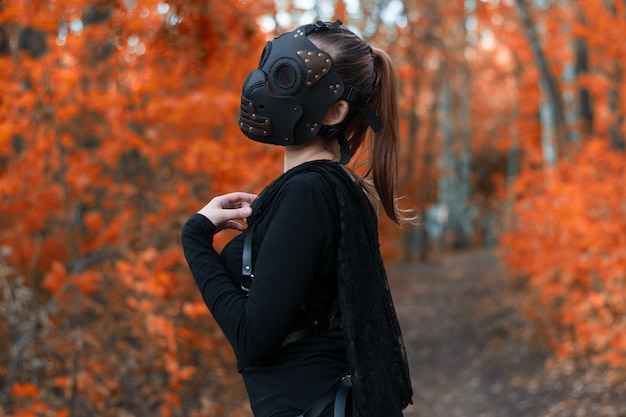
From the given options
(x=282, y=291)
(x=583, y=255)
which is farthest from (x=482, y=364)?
(x=282, y=291)

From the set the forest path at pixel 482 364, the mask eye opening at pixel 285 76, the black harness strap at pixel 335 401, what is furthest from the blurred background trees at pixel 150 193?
the mask eye opening at pixel 285 76

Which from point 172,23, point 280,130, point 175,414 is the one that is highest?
point 172,23

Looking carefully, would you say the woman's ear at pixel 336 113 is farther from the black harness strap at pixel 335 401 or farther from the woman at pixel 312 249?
the black harness strap at pixel 335 401

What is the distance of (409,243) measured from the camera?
2175cm

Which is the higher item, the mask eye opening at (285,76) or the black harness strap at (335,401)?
the mask eye opening at (285,76)

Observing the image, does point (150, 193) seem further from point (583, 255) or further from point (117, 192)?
point (583, 255)

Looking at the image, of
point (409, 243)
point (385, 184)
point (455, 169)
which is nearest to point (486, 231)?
point (455, 169)

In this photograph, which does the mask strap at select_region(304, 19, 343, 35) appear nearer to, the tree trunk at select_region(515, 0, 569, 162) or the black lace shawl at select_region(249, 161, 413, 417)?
the black lace shawl at select_region(249, 161, 413, 417)

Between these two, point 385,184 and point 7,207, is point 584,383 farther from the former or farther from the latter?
point 385,184

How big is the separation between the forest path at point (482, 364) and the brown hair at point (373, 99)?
4.94m

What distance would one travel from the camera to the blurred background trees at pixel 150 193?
5484 millimetres

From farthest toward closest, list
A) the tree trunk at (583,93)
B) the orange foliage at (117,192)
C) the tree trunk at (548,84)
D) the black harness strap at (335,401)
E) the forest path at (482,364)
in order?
1. the tree trunk at (583,93)
2. the tree trunk at (548,84)
3. the forest path at (482,364)
4. the orange foliage at (117,192)
5. the black harness strap at (335,401)

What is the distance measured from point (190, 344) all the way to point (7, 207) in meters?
2.05

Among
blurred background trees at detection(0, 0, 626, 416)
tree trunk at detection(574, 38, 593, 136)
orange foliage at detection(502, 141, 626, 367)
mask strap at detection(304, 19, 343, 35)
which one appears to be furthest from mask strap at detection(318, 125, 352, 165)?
tree trunk at detection(574, 38, 593, 136)
